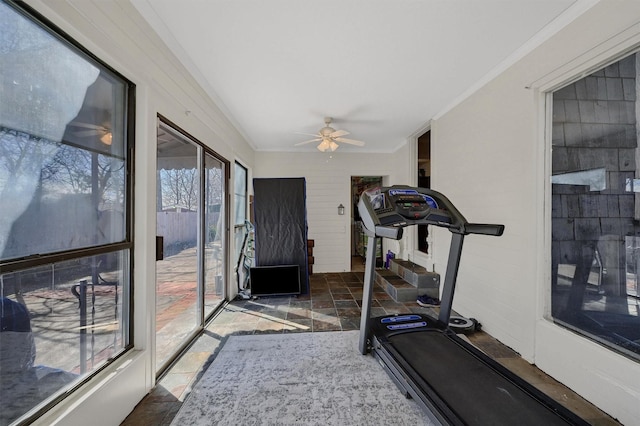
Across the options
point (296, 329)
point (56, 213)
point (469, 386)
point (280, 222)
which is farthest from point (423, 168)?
point (56, 213)

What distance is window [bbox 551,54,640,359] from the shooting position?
1638mm

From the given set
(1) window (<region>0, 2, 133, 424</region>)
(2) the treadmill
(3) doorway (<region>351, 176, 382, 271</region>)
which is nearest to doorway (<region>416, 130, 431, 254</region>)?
(3) doorway (<region>351, 176, 382, 271</region>)

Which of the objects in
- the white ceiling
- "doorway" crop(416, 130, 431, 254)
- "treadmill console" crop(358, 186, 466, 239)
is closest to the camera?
the white ceiling

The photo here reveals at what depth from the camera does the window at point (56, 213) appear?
1043 mm

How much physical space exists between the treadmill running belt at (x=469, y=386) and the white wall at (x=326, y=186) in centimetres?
351

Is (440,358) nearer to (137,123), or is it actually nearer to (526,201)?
(526,201)

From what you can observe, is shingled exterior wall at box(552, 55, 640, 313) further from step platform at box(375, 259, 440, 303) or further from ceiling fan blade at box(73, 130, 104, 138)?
ceiling fan blade at box(73, 130, 104, 138)

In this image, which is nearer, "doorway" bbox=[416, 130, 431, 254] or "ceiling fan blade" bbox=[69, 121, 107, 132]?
"ceiling fan blade" bbox=[69, 121, 107, 132]

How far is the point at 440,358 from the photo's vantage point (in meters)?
1.85

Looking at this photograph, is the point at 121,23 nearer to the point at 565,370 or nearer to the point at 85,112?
the point at 85,112

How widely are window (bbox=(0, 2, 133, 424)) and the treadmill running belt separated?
6.66 feet

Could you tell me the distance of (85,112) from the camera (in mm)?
1410

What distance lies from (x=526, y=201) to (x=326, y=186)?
3785 millimetres

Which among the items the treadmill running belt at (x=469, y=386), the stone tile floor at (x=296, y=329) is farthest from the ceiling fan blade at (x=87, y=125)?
the treadmill running belt at (x=469, y=386)
